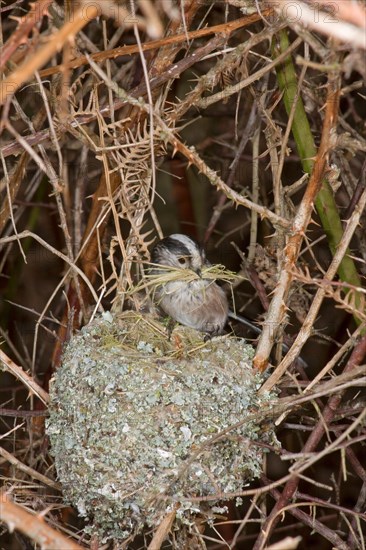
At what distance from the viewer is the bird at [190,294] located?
413 cm

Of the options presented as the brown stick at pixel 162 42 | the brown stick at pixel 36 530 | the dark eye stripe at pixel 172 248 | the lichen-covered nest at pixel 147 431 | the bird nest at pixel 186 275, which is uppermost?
the brown stick at pixel 162 42

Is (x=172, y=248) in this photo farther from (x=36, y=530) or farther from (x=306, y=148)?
(x=36, y=530)

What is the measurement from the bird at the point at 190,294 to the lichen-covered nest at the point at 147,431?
24.9 inches

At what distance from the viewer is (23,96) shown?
4805 mm

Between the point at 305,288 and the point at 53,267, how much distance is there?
2.01 m

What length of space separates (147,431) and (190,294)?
3.37 ft

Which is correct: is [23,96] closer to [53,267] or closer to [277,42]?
[53,267]

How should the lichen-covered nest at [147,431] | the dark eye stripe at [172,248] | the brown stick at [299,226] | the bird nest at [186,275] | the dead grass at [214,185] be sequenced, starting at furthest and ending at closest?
1. the dark eye stripe at [172,248]
2. the bird nest at [186,275]
3. the lichen-covered nest at [147,431]
4. the brown stick at [299,226]
5. the dead grass at [214,185]

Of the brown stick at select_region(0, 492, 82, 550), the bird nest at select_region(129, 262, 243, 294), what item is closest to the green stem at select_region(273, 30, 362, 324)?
the bird nest at select_region(129, 262, 243, 294)

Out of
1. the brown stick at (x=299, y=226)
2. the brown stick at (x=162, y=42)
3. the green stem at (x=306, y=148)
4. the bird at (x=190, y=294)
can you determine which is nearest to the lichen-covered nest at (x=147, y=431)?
the brown stick at (x=299, y=226)

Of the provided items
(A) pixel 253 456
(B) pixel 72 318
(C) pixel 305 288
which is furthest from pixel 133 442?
(C) pixel 305 288

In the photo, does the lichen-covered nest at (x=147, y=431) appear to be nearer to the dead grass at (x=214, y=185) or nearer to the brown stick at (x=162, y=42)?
the dead grass at (x=214, y=185)

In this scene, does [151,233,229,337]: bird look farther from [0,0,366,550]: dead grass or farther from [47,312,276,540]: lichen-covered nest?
[47,312,276,540]: lichen-covered nest

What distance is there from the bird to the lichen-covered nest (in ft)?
2.07
